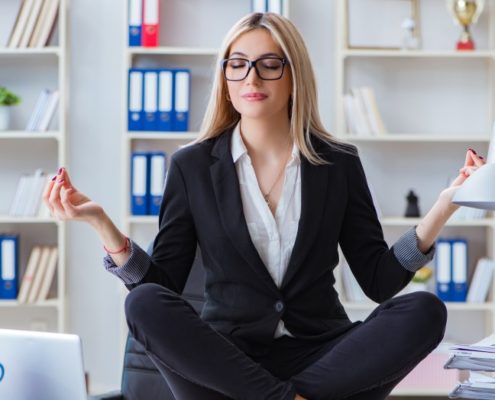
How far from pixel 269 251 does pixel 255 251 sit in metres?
0.07

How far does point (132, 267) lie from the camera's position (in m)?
2.08

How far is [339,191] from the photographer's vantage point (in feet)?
7.38

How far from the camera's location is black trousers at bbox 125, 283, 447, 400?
1.86 metres

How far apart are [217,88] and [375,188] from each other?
85.0 inches

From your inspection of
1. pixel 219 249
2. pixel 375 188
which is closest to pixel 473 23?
pixel 375 188

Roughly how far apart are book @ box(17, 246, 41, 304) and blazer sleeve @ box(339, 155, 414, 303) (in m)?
2.20

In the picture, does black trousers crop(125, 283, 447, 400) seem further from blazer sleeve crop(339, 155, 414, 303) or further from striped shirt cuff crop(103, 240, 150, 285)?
blazer sleeve crop(339, 155, 414, 303)

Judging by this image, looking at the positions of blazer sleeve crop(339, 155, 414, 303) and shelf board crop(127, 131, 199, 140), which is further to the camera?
shelf board crop(127, 131, 199, 140)

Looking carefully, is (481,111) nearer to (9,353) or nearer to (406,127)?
(406,127)

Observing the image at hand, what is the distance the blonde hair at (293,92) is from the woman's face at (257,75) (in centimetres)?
2

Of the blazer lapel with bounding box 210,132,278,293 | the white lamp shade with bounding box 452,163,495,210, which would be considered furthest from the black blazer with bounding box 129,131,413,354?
the white lamp shade with bounding box 452,163,495,210

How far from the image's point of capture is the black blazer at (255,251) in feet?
6.93

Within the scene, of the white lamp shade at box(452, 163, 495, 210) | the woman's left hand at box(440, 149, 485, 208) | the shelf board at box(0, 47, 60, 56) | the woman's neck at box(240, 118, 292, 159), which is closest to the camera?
the white lamp shade at box(452, 163, 495, 210)

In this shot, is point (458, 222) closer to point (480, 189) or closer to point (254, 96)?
point (254, 96)
